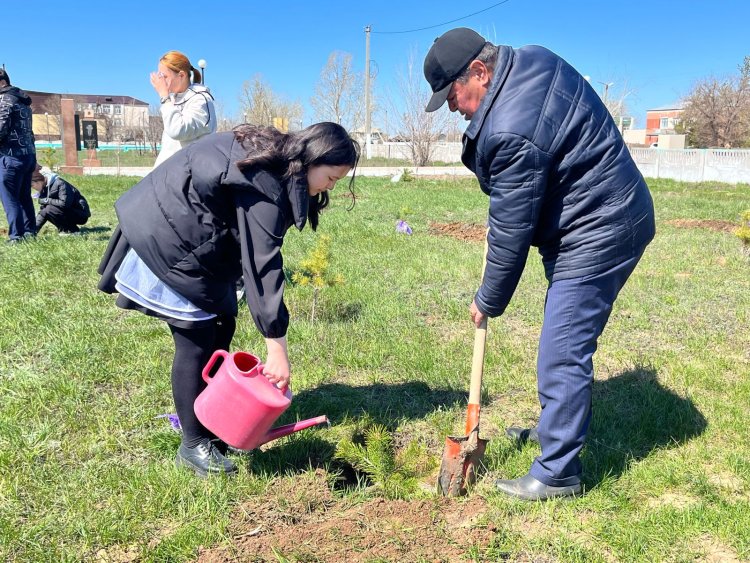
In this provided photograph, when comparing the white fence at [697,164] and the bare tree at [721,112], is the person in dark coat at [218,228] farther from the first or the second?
the bare tree at [721,112]

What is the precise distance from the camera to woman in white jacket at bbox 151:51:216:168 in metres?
4.19

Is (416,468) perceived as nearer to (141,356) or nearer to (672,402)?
(672,402)

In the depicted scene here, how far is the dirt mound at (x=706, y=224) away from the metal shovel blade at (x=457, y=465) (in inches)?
343

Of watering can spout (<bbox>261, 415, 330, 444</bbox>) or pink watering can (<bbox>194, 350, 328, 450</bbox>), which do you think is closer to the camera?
pink watering can (<bbox>194, 350, 328, 450</bbox>)

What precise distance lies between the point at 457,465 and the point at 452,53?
5.27 feet

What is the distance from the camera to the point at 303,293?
516 centimetres

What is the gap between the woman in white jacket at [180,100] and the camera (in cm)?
419

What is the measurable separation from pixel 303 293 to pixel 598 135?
3288 mm

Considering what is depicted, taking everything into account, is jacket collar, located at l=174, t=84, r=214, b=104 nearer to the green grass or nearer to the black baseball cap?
the green grass

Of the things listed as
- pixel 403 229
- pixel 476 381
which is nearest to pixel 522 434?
pixel 476 381

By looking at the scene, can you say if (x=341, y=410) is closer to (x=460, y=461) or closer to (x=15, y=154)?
(x=460, y=461)

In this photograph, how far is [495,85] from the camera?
7.22 feet

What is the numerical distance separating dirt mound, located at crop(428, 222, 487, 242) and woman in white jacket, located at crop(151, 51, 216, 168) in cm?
494

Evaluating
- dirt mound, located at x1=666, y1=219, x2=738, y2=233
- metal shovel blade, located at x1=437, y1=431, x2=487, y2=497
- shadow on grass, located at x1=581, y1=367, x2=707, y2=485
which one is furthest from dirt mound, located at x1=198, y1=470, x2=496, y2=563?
dirt mound, located at x1=666, y1=219, x2=738, y2=233
